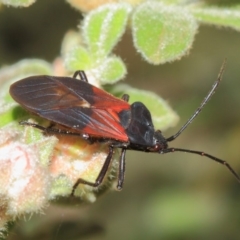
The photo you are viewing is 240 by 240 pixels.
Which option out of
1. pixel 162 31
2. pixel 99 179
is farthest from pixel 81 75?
pixel 99 179

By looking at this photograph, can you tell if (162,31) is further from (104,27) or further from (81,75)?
(81,75)

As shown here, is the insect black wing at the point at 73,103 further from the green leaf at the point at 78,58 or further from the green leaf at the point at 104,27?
the green leaf at the point at 104,27

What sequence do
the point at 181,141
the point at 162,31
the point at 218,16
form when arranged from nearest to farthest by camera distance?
the point at 162,31, the point at 218,16, the point at 181,141

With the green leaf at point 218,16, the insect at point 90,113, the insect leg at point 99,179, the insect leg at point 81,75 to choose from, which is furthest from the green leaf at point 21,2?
the green leaf at point 218,16

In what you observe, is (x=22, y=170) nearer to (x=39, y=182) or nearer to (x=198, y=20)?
(x=39, y=182)

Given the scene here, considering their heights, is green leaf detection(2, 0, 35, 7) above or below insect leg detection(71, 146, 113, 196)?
above

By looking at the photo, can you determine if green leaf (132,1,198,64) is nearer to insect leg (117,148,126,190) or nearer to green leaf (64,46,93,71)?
green leaf (64,46,93,71)

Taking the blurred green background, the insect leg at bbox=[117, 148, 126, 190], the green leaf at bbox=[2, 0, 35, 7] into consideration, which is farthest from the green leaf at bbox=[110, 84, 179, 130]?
the blurred green background

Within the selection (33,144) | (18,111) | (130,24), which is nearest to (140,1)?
(130,24)
